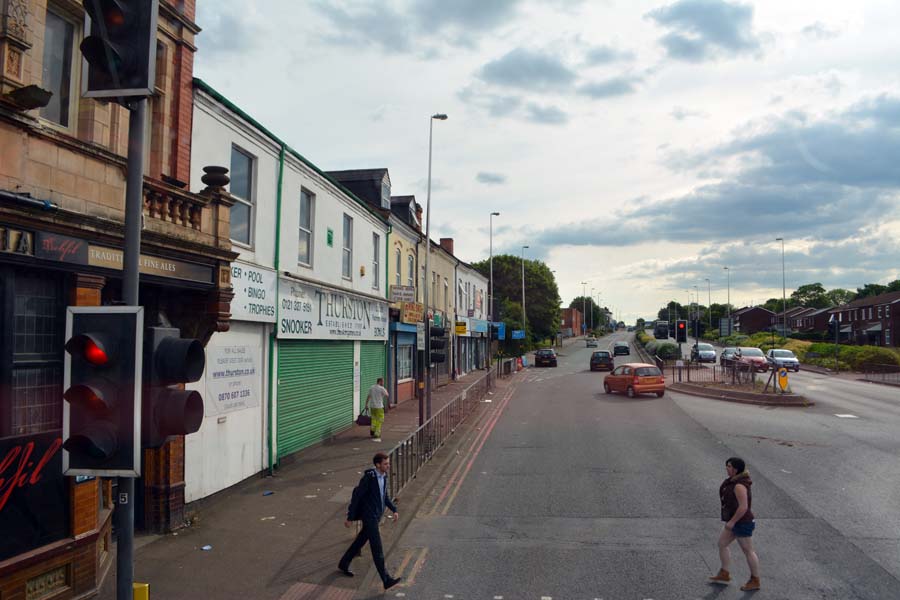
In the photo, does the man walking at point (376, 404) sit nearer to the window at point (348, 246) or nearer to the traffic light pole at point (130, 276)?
the window at point (348, 246)

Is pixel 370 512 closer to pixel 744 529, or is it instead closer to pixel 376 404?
pixel 744 529

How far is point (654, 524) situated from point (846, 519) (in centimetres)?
307

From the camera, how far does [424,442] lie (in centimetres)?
1462

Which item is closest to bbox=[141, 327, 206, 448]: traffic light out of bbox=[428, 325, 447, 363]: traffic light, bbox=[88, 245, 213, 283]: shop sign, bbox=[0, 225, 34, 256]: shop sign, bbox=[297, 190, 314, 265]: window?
bbox=[0, 225, 34, 256]: shop sign

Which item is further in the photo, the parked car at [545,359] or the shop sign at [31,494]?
the parked car at [545,359]

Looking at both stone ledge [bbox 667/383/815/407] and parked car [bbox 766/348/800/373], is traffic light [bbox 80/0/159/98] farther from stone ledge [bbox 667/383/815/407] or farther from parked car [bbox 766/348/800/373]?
parked car [bbox 766/348/800/373]

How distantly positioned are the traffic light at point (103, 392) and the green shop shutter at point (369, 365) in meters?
16.5

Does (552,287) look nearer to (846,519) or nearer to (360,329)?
(360,329)

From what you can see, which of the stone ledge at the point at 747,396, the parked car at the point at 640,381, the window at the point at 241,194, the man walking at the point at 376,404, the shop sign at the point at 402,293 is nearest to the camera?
the window at the point at 241,194

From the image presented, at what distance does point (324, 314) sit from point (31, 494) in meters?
10.2

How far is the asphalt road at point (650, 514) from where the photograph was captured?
300 inches

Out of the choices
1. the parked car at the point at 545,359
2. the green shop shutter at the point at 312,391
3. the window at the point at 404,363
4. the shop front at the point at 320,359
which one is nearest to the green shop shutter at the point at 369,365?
the shop front at the point at 320,359

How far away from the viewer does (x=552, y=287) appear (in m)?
86.2

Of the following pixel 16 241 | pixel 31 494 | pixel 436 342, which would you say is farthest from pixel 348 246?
pixel 31 494
